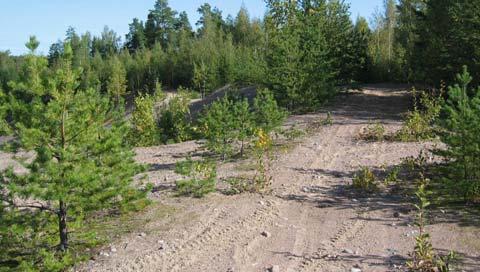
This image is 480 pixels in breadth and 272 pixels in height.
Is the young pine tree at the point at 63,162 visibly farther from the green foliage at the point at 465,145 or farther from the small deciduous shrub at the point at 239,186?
the green foliage at the point at 465,145

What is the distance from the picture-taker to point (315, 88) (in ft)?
55.8

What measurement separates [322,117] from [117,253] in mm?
10281

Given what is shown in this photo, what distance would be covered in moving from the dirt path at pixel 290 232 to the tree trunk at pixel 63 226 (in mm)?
421

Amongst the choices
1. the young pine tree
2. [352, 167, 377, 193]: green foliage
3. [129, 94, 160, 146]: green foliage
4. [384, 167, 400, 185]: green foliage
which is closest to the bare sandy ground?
[352, 167, 377, 193]: green foliage

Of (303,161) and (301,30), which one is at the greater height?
(301,30)

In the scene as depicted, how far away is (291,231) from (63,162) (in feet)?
9.49

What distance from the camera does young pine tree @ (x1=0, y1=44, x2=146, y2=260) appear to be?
17.7 feet

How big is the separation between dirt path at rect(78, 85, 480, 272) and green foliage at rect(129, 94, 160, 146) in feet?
22.8

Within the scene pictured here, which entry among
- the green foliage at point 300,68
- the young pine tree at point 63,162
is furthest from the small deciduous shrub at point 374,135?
the young pine tree at point 63,162

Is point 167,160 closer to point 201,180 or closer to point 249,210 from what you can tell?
point 201,180

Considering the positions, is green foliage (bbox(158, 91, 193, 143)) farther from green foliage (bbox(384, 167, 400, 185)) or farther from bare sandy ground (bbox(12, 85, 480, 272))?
green foliage (bbox(384, 167, 400, 185))

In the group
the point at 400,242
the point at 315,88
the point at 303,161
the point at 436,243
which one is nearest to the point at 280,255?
the point at 400,242

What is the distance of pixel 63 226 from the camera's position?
19.6ft

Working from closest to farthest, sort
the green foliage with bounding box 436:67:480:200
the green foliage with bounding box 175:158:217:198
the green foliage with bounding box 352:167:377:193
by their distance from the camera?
1. the green foliage with bounding box 436:67:480:200
2. the green foliage with bounding box 352:167:377:193
3. the green foliage with bounding box 175:158:217:198
